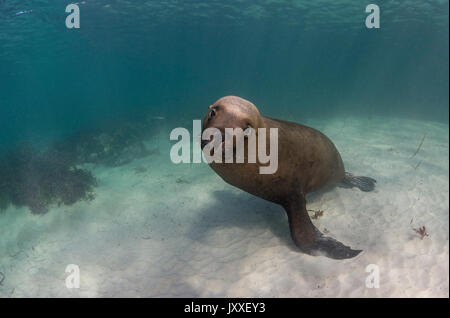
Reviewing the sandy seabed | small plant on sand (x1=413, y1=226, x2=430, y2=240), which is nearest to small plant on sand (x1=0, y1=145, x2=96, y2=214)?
the sandy seabed

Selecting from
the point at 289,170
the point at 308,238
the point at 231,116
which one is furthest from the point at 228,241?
the point at 231,116

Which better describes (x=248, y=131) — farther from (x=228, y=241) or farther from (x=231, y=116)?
(x=228, y=241)

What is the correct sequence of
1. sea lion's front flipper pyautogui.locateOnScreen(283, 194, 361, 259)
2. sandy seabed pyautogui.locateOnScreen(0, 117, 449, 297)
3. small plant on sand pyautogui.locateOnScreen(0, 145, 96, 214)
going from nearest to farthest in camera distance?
sandy seabed pyautogui.locateOnScreen(0, 117, 449, 297), sea lion's front flipper pyautogui.locateOnScreen(283, 194, 361, 259), small plant on sand pyautogui.locateOnScreen(0, 145, 96, 214)

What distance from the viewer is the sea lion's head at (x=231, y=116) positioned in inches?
117

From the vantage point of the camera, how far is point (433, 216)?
451 cm

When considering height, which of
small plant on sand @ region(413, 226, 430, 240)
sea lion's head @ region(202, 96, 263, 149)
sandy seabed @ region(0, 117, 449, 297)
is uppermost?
sea lion's head @ region(202, 96, 263, 149)

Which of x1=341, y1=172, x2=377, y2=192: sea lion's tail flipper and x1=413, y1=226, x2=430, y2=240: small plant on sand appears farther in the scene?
x1=341, y1=172, x2=377, y2=192: sea lion's tail flipper

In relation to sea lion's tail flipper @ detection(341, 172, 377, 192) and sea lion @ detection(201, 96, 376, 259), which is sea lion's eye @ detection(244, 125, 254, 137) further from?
sea lion's tail flipper @ detection(341, 172, 377, 192)

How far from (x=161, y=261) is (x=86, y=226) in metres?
3.26

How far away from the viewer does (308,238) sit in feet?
13.7

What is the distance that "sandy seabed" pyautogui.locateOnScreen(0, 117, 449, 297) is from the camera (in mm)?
3574
